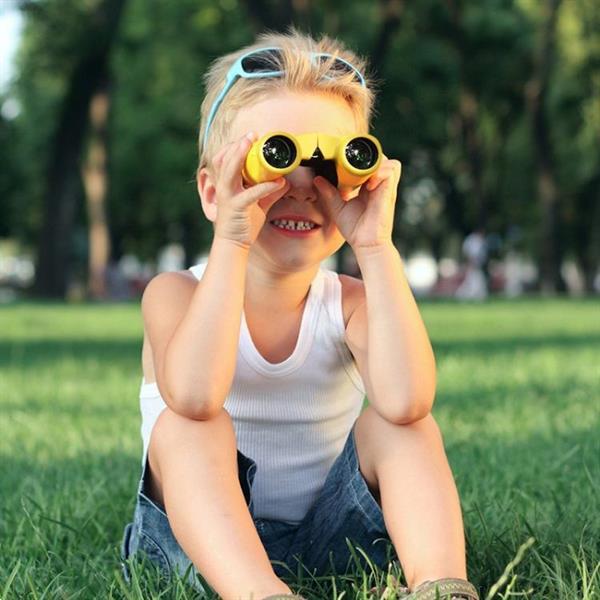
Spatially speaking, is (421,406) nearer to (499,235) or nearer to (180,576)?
(180,576)

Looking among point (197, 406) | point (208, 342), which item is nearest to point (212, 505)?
point (197, 406)

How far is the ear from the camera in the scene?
3102mm

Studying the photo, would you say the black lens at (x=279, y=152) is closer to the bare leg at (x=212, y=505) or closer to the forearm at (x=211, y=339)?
the forearm at (x=211, y=339)

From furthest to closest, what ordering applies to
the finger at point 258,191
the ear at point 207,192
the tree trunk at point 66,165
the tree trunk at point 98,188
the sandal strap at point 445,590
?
the tree trunk at point 98,188
the tree trunk at point 66,165
the ear at point 207,192
the finger at point 258,191
the sandal strap at point 445,590

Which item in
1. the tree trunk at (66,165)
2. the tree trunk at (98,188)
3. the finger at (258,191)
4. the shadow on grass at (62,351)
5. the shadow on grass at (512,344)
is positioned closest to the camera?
the finger at (258,191)

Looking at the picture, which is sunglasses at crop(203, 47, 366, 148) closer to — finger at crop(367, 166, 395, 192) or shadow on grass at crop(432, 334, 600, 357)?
finger at crop(367, 166, 395, 192)

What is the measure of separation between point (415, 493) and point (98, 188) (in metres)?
26.8

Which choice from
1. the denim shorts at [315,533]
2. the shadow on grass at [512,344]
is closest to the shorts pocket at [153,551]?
the denim shorts at [315,533]

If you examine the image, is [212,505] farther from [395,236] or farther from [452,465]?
[395,236]

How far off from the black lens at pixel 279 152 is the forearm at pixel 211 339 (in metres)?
0.20

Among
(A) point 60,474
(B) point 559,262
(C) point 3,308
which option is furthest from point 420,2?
(A) point 60,474

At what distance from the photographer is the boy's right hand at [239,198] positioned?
2.78 m

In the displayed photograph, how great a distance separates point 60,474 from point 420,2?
31023 mm

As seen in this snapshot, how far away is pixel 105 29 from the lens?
24.8 m
